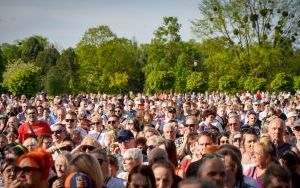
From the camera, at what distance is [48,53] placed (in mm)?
95438

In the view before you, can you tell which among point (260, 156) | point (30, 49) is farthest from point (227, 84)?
point (30, 49)

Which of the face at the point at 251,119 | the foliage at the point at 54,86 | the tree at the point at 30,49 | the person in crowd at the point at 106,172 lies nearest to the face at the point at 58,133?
the person in crowd at the point at 106,172

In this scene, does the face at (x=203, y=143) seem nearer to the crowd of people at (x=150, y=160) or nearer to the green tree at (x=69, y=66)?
the crowd of people at (x=150, y=160)

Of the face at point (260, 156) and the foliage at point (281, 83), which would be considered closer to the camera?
the face at point (260, 156)

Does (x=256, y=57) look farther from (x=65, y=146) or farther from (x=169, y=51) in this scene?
(x=65, y=146)

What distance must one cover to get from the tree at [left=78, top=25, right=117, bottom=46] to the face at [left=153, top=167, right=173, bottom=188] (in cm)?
8356

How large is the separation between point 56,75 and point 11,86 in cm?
1992

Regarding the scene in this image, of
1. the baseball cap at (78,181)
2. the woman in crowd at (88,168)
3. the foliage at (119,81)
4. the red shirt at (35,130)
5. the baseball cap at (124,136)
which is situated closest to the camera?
the baseball cap at (78,181)

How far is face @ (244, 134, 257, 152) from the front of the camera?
8133 millimetres

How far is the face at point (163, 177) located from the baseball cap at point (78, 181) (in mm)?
1178

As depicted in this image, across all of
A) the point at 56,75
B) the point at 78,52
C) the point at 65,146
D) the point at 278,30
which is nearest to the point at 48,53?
the point at 78,52

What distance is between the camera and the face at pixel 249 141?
26.7ft

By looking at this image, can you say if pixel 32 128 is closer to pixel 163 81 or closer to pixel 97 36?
pixel 163 81

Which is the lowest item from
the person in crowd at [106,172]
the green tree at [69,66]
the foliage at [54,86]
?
the person in crowd at [106,172]
